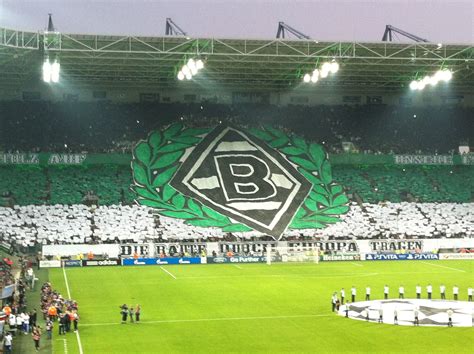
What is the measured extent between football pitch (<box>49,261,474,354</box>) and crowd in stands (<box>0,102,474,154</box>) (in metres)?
23.1

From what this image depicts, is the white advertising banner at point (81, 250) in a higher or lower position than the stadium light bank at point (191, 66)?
lower

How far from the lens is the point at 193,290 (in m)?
44.4

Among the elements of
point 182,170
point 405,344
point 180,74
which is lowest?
point 405,344

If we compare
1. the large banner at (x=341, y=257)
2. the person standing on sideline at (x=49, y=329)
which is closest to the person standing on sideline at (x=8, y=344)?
the person standing on sideline at (x=49, y=329)

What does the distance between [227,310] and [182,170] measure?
35943 millimetres

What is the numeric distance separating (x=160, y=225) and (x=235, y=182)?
10260 mm

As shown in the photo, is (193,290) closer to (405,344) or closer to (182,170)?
(405,344)

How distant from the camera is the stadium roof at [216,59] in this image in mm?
59656

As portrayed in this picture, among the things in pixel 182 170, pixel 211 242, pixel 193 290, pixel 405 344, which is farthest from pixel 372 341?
pixel 182 170

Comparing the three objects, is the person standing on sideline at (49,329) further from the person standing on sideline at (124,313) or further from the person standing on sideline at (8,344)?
the person standing on sideline at (124,313)

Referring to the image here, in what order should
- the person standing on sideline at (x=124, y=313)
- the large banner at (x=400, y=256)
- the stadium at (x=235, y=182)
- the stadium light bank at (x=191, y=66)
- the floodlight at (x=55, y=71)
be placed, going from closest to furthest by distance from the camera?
the person standing on sideline at (x=124, y=313), the stadium at (x=235, y=182), the floodlight at (x=55, y=71), the stadium light bank at (x=191, y=66), the large banner at (x=400, y=256)

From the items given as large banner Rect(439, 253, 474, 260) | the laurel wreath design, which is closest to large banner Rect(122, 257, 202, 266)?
the laurel wreath design

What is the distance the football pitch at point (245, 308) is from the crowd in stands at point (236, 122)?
23.1m

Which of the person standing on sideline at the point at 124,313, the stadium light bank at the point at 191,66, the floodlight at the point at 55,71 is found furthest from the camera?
the stadium light bank at the point at 191,66
